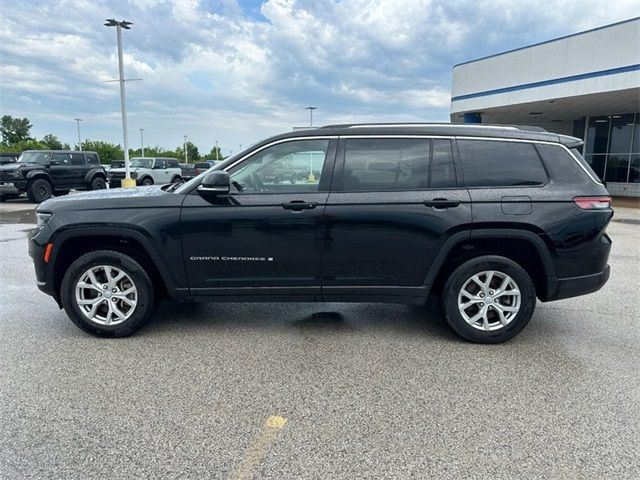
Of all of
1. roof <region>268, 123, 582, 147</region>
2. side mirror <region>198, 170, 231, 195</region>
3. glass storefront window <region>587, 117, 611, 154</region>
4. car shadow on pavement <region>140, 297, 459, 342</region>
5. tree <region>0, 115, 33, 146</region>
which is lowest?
car shadow on pavement <region>140, 297, 459, 342</region>

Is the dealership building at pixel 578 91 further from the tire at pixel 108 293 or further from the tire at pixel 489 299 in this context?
the tire at pixel 108 293

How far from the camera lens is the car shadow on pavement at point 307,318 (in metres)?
4.43

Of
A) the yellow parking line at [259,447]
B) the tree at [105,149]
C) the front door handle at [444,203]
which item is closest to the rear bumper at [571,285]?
the front door handle at [444,203]

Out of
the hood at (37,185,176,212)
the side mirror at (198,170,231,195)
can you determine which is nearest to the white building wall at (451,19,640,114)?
the side mirror at (198,170,231,195)

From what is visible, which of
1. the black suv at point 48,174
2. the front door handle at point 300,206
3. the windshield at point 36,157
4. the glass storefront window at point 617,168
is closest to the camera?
the front door handle at point 300,206

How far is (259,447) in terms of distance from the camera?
8.49 feet

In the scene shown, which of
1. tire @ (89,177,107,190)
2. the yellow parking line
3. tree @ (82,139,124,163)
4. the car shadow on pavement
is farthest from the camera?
tree @ (82,139,124,163)

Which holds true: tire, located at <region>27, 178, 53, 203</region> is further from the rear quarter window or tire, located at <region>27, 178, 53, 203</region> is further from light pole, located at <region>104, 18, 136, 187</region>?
the rear quarter window

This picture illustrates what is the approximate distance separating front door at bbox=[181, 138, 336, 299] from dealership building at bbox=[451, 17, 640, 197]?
15.8 meters

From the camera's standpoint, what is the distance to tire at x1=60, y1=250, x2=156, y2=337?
4035mm

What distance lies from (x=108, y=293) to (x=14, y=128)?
378ft

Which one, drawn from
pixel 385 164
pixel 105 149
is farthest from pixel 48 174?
pixel 105 149

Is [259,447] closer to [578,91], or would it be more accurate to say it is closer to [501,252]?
[501,252]

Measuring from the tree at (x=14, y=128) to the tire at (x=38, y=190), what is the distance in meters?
94.1
